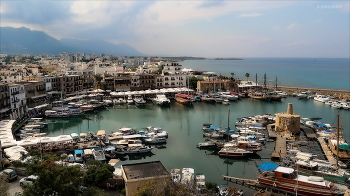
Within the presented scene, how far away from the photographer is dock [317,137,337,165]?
19.0m

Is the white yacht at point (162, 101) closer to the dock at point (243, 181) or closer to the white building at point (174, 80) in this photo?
the white building at point (174, 80)

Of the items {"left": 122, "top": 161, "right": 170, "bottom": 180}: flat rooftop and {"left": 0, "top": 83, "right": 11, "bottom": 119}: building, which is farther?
{"left": 0, "top": 83, "right": 11, "bottom": 119}: building

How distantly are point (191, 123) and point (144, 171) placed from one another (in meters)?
18.5

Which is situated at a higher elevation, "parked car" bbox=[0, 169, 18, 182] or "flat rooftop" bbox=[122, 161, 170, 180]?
"flat rooftop" bbox=[122, 161, 170, 180]

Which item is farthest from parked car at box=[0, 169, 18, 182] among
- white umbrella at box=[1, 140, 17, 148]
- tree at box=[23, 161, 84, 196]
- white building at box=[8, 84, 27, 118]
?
white building at box=[8, 84, 27, 118]

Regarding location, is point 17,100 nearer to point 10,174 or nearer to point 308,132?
point 10,174

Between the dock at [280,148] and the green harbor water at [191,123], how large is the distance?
1.87 ft

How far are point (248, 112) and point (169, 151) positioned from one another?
1784cm

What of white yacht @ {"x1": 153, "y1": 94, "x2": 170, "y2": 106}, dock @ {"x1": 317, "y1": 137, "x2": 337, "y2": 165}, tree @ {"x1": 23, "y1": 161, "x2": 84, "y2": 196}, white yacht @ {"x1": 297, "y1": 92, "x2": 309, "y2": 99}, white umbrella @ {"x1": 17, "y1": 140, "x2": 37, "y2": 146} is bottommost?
dock @ {"x1": 317, "y1": 137, "x2": 337, "y2": 165}

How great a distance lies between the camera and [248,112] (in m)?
36.8

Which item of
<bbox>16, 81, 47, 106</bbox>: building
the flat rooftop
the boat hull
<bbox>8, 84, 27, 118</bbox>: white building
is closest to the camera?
the flat rooftop

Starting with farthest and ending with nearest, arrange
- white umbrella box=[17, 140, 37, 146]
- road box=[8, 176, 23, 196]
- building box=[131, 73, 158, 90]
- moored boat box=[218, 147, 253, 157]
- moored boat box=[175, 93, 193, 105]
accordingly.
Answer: building box=[131, 73, 158, 90]
moored boat box=[175, 93, 193, 105]
white umbrella box=[17, 140, 37, 146]
moored boat box=[218, 147, 253, 157]
road box=[8, 176, 23, 196]

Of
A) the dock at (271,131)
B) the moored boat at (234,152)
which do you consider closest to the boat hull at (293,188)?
the moored boat at (234,152)

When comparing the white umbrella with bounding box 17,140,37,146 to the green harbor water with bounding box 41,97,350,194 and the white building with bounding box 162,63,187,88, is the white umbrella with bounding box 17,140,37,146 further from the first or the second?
the white building with bounding box 162,63,187,88
